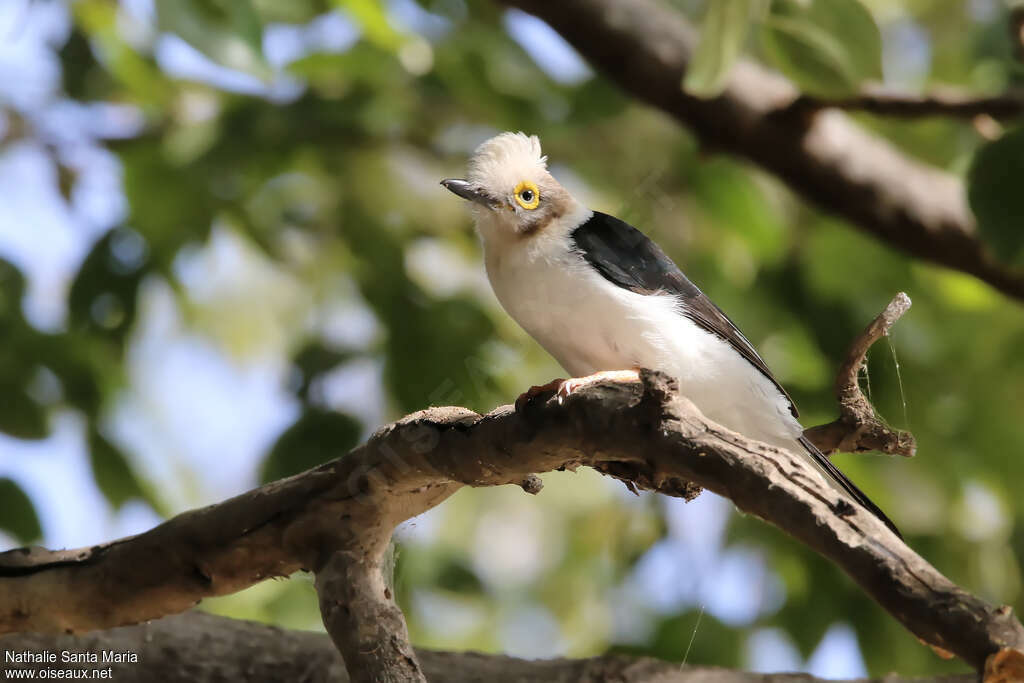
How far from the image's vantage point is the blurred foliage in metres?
4.35

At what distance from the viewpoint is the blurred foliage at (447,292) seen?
435 centimetres

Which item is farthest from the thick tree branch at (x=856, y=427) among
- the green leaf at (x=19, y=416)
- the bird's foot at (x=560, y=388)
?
the green leaf at (x=19, y=416)

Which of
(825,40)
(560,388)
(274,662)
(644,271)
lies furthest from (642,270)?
(274,662)

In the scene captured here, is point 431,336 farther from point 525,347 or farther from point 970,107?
point 970,107

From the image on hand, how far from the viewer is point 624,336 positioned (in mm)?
2680

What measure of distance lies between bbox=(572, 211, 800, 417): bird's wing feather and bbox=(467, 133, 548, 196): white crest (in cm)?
22

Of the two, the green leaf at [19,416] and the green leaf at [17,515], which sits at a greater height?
→ the green leaf at [19,416]

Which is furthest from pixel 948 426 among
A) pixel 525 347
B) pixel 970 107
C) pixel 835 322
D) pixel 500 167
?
pixel 500 167

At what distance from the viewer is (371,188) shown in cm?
496

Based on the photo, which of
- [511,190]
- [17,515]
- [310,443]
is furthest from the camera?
[310,443]

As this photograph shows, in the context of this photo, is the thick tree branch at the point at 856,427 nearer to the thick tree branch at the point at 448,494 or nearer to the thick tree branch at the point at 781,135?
the thick tree branch at the point at 448,494

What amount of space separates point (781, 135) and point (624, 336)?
2.30m

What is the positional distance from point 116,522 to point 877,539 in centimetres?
346

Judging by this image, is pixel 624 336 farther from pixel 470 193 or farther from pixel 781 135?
pixel 781 135
